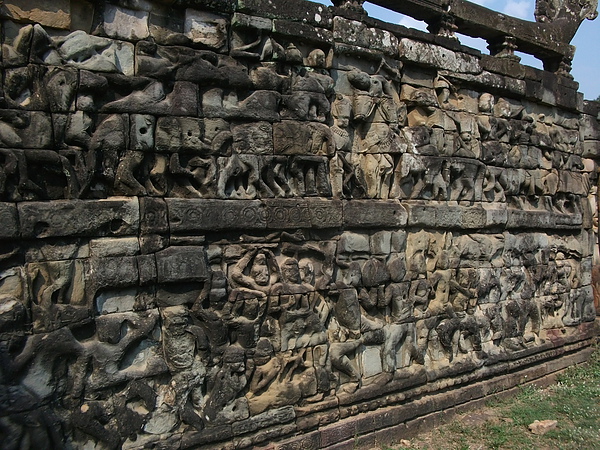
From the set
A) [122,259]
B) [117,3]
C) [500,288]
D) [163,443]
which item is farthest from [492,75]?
[163,443]

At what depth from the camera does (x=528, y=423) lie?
6715mm

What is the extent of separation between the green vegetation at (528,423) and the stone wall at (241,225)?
12.9 inches

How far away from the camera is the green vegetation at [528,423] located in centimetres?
619

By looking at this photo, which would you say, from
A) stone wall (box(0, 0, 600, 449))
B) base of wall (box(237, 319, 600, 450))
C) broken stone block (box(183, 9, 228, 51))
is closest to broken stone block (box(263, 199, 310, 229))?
stone wall (box(0, 0, 600, 449))

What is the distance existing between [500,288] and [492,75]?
316 cm

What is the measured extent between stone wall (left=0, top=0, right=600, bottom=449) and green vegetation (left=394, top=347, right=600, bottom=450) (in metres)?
0.33

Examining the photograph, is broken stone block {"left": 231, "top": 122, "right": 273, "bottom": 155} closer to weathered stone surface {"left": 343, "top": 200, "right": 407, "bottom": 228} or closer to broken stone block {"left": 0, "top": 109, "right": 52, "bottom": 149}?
weathered stone surface {"left": 343, "top": 200, "right": 407, "bottom": 228}

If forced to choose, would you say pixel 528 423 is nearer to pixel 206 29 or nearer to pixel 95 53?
pixel 206 29

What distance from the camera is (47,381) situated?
4348mm

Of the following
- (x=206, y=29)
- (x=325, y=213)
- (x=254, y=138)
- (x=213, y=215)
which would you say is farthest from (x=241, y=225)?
(x=206, y=29)

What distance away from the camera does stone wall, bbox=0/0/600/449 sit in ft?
14.3

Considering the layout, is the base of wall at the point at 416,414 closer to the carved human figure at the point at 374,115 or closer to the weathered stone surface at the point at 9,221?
the weathered stone surface at the point at 9,221

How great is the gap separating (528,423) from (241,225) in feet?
14.8

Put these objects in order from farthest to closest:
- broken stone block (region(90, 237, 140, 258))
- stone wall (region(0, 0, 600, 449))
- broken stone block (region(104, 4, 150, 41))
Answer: broken stone block (region(104, 4, 150, 41)) < broken stone block (region(90, 237, 140, 258)) < stone wall (region(0, 0, 600, 449))
